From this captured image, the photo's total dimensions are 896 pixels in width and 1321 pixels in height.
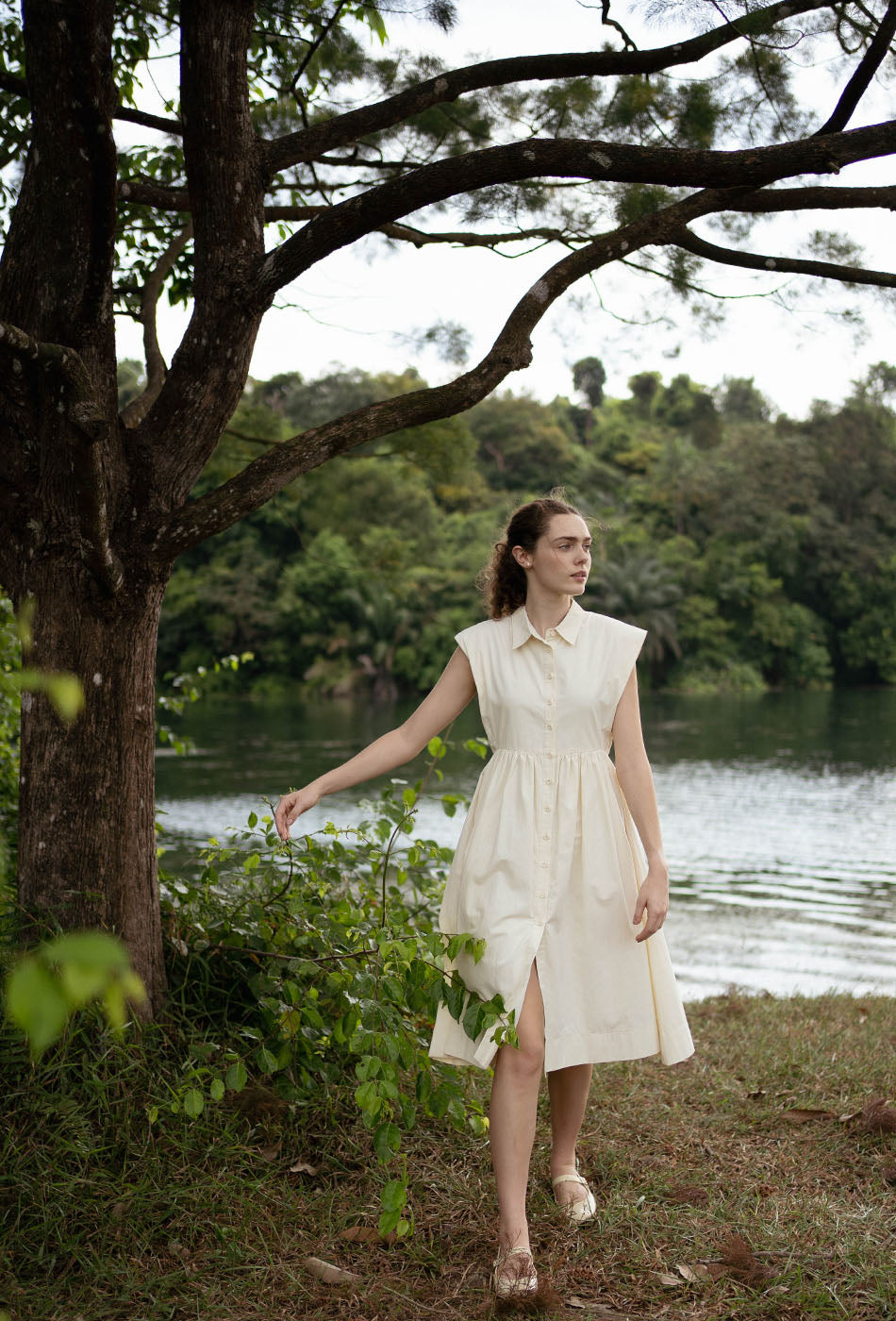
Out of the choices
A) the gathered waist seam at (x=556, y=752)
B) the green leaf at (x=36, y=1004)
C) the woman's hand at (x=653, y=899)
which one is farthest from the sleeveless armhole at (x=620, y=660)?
the green leaf at (x=36, y=1004)

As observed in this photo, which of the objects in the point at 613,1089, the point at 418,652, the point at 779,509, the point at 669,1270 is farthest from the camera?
the point at 779,509

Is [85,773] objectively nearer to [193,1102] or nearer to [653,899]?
[193,1102]

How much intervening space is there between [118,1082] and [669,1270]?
1.23 metres

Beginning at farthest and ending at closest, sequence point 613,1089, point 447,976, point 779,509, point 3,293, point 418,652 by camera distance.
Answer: point 779,509 → point 418,652 → point 613,1089 → point 3,293 → point 447,976

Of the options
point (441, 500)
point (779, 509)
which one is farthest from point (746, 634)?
point (441, 500)

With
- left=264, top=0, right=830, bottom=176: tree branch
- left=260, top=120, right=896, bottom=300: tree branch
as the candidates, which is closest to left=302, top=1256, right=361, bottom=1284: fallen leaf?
left=260, top=120, right=896, bottom=300: tree branch

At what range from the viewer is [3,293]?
2.81 meters

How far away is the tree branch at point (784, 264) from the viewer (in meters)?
3.33

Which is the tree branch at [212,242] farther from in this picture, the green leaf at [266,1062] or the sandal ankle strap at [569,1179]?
the sandal ankle strap at [569,1179]

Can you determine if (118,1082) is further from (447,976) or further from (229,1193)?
(447,976)

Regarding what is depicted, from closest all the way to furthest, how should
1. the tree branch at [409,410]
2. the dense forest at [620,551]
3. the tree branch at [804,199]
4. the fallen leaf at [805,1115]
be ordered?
the tree branch at [409,410]
the tree branch at [804,199]
the fallen leaf at [805,1115]
the dense forest at [620,551]

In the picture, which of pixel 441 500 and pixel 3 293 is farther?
pixel 441 500

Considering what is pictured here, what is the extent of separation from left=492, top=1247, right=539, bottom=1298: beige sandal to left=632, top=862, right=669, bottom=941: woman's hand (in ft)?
2.20

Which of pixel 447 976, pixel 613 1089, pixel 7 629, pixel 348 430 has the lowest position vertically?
pixel 613 1089
